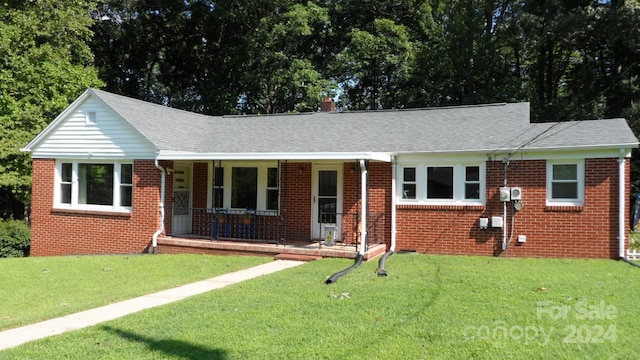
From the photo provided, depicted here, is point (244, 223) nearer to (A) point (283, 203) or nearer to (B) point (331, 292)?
(A) point (283, 203)

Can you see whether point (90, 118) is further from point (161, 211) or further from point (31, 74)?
point (31, 74)

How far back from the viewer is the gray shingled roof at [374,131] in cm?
1241

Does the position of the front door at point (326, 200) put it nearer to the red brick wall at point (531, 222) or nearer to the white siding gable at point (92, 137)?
the red brick wall at point (531, 222)

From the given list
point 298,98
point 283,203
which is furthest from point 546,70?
point 283,203

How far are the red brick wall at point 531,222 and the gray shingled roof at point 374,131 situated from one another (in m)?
0.76

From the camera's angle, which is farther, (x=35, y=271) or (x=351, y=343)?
(x=35, y=271)

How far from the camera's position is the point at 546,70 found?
31.2 m

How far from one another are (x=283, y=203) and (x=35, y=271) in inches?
252

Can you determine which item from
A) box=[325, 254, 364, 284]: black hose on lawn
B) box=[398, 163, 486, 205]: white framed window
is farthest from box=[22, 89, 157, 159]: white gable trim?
box=[398, 163, 486, 205]: white framed window

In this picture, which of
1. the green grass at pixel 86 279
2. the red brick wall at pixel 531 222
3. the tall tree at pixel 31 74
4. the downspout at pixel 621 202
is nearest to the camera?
the green grass at pixel 86 279

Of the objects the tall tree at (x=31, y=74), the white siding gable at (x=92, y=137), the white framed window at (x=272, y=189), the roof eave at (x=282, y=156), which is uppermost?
the tall tree at (x=31, y=74)

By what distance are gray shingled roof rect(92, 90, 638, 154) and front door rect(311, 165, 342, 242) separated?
0.64 meters

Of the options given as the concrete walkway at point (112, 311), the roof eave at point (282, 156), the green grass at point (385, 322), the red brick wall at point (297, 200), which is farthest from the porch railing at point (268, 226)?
the green grass at point (385, 322)

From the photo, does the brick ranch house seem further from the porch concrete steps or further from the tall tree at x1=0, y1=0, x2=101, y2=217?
the tall tree at x1=0, y1=0, x2=101, y2=217
